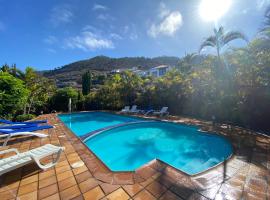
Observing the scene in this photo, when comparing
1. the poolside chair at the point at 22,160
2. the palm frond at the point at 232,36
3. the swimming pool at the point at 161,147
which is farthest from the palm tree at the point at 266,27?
the poolside chair at the point at 22,160

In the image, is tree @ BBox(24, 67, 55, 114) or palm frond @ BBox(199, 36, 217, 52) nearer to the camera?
palm frond @ BBox(199, 36, 217, 52)

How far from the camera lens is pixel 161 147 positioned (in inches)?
253

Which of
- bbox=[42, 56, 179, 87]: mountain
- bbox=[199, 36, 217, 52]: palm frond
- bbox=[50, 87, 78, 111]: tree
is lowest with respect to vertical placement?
bbox=[50, 87, 78, 111]: tree

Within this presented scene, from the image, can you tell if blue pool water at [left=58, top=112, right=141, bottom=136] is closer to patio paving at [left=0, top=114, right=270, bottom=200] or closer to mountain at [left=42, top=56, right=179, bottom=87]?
patio paving at [left=0, top=114, right=270, bottom=200]

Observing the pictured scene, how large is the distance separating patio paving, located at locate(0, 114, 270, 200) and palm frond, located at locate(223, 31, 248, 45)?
8709 mm

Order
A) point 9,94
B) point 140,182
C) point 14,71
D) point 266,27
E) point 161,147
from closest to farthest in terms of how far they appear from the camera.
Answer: point 140,182 < point 161,147 < point 266,27 < point 9,94 < point 14,71

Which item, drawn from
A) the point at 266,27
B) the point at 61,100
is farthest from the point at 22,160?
the point at 61,100

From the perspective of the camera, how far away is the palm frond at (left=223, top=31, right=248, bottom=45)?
31.9 feet

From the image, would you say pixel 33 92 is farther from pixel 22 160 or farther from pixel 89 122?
pixel 22 160

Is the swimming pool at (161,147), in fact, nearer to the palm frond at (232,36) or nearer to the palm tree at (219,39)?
the palm tree at (219,39)

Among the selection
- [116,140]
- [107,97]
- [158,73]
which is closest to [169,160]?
[116,140]

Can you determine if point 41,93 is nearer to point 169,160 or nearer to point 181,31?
point 181,31

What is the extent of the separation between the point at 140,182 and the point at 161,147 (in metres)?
3.66

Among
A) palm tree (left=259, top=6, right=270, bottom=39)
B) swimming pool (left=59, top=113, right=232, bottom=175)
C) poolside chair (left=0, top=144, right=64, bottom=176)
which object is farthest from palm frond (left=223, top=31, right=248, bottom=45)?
poolside chair (left=0, top=144, right=64, bottom=176)
